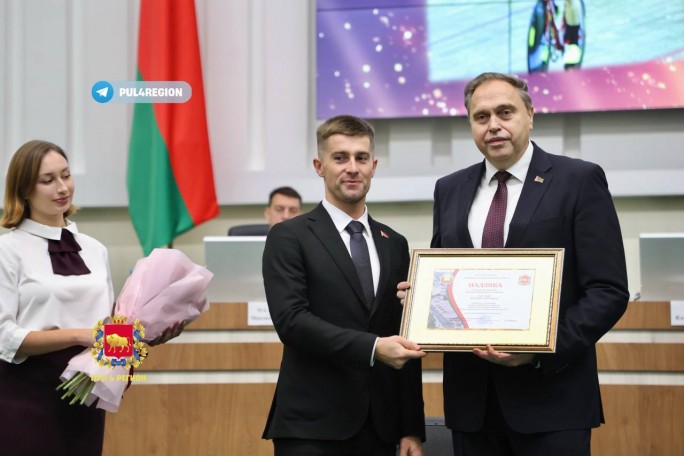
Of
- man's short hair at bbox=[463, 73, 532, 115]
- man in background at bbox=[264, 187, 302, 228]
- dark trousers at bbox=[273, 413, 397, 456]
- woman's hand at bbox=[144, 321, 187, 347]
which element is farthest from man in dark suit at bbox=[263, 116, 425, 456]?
man in background at bbox=[264, 187, 302, 228]

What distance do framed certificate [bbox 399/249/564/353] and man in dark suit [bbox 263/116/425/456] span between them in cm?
11

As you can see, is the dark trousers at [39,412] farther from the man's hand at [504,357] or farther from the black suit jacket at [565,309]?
the man's hand at [504,357]

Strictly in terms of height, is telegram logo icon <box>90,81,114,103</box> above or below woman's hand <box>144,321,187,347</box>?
above

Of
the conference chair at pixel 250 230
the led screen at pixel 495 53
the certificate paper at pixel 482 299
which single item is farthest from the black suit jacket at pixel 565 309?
the led screen at pixel 495 53

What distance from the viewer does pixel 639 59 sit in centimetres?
628

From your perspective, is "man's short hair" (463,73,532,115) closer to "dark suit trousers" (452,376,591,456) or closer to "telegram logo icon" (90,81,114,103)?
"dark suit trousers" (452,376,591,456)

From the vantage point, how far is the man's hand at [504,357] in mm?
2275

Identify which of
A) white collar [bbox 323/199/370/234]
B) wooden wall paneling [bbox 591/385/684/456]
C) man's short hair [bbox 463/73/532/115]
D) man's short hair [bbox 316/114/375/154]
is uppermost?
man's short hair [bbox 463/73/532/115]

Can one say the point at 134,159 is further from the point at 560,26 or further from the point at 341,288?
the point at 341,288

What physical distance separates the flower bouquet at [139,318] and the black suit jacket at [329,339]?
42 centimetres

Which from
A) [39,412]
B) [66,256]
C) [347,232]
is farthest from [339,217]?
[39,412]

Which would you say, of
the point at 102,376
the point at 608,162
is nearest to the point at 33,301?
the point at 102,376

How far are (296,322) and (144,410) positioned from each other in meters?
1.75

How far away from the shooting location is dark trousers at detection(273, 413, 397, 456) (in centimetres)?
244
